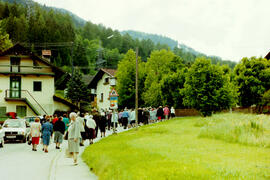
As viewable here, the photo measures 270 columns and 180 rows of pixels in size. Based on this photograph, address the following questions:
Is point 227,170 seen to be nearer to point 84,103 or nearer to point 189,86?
point 189,86

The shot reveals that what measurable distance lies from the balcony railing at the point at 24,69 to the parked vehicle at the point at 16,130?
20.3 metres

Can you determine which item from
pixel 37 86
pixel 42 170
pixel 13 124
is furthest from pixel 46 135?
pixel 37 86

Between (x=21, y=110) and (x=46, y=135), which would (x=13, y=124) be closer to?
(x=46, y=135)

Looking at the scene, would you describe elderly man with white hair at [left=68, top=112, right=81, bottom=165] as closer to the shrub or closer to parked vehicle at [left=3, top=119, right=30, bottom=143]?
the shrub

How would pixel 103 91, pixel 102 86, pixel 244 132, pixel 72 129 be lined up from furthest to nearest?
pixel 102 86, pixel 103 91, pixel 244 132, pixel 72 129

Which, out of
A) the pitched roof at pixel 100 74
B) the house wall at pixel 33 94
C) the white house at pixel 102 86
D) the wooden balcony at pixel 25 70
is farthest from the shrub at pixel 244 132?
the white house at pixel 102 86

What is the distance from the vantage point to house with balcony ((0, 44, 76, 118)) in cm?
4441

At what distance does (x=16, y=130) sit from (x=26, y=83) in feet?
71.5

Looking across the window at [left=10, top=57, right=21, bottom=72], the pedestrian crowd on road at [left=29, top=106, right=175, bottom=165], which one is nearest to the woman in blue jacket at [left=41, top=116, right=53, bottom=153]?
the pedestrian crowd on road at [left=29, top=106, right=175, bottom=165]

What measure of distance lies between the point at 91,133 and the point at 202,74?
2536 cm

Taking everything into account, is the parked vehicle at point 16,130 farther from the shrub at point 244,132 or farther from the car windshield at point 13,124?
the shrub at point 244,132

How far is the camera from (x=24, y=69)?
4600cm

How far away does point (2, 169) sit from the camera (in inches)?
492

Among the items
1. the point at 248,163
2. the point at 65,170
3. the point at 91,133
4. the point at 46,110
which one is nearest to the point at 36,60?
the point at 46,110
